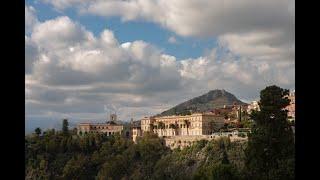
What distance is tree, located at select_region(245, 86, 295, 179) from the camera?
9.17m

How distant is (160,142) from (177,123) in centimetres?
406

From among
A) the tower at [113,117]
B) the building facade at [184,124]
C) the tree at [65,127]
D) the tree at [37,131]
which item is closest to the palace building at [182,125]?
the building facade at [184,124]

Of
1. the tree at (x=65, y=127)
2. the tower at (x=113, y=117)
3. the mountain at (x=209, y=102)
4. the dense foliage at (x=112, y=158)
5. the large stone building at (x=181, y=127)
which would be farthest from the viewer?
the mountain at (x=209, y=102)

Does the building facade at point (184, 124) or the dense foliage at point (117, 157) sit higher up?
the building facade at point (184, 124)

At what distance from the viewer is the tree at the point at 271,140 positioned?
917 cm

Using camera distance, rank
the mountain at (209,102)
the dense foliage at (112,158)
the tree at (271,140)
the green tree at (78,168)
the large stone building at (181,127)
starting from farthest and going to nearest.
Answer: the mountain at (209,102) < the large stone building at (181,127) < the green tree at (78,168) < the dense foliage at (112,158) < the tree at (271,140)

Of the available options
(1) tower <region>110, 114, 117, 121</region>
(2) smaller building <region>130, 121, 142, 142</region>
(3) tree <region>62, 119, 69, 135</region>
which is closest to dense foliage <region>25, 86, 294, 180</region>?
(3) tree <region>62, 119, 69, 135</region>

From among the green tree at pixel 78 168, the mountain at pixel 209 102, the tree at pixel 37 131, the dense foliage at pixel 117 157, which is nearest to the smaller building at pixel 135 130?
the mountain at pixel 209 102

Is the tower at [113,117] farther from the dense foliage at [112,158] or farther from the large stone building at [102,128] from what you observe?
the dense foliage at [112,158]

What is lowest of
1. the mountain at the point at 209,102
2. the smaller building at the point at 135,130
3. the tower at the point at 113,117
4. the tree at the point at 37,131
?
the smaller building at the point at 135,130

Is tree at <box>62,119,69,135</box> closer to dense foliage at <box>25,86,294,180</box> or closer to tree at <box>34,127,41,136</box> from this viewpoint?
dense foliage at <box>25,86,294,180</box>

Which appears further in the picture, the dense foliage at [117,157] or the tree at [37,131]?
the tree at [37,131]
